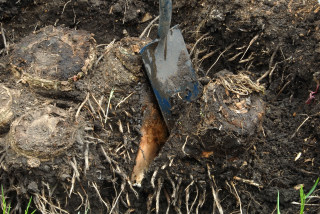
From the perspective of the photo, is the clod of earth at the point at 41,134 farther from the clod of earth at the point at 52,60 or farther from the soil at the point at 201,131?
the clod of earth at the point at 52,60

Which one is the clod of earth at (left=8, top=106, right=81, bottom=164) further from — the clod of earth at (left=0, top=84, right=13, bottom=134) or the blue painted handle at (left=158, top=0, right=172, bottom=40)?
the blue painted handle at (left=158, top=0, right=172, bottom=40)

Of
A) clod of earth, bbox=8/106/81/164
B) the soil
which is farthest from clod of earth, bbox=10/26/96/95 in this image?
clod of earth, bbox=8/106/81/164

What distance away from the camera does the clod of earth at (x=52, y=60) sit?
199 cm

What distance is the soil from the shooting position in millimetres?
1808

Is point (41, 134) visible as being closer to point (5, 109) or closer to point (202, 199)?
point (5, 109)

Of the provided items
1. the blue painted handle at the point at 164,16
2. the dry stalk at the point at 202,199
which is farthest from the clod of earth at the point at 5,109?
the dry stalk at the point at 202,199

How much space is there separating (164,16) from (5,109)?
83 cm

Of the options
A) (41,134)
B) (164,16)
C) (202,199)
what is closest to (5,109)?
(41,134)

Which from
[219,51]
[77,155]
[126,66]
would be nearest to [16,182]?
[77,155]

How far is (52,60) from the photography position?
2.02 meters

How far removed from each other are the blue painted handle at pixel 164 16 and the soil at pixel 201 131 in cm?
19

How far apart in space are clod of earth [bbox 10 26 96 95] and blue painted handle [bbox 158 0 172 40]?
371 mm

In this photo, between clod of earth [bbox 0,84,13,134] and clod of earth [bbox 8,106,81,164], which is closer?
clod of earth [bbox 8,106,81,164]

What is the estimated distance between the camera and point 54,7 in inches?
99.3
